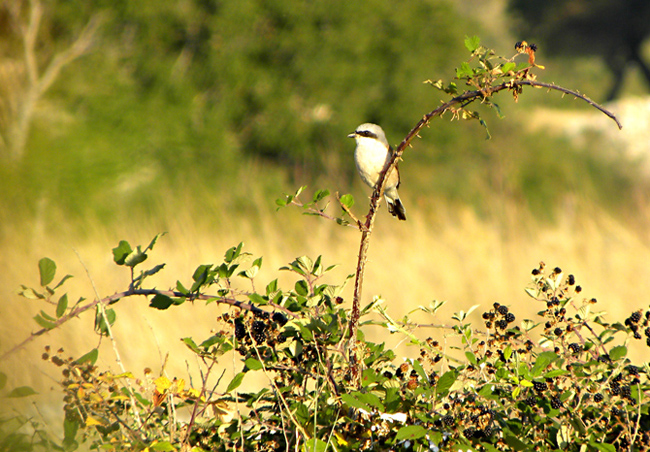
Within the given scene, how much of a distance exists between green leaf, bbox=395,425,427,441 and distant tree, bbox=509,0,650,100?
29.3 metres

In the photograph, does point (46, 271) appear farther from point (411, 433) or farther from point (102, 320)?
point (411, 433)

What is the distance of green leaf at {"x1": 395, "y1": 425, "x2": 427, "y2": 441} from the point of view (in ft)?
4.46

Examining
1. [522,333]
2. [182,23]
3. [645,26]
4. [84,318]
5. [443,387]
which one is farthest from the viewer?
[645,26]

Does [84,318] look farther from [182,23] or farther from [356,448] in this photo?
[182,23]

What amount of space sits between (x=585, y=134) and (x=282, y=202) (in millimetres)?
18291

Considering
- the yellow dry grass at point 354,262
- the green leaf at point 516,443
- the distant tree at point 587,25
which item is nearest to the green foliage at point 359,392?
the green leaf at point 516,443

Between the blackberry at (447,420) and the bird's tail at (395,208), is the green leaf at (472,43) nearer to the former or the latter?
the blackberry at (447,420)

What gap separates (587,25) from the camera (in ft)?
92.1

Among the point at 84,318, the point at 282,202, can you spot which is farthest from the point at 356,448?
the point at 84,318

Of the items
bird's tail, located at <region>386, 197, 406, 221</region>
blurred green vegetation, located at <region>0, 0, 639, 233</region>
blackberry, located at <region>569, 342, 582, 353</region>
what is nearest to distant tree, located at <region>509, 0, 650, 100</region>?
blurred green vegetation, located at <region>0, 0, 639, 233</region>

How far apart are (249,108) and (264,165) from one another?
3.92 feet

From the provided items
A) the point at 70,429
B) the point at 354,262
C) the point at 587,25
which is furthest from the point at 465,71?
the point at 587,25

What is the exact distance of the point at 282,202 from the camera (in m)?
1.57

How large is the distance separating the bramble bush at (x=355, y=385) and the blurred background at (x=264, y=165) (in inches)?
76.1
